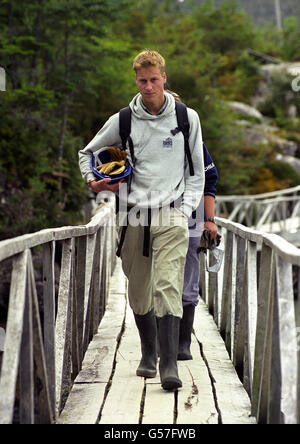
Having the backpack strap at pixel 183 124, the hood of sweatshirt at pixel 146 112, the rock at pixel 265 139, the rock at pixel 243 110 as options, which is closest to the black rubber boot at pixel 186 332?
the backpack strap at pixel 183 124

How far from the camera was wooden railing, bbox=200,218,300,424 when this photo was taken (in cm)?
235

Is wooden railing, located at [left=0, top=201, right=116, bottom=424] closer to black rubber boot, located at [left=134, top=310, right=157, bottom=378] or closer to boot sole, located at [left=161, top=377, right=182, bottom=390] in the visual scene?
black rubber boot, located at [left=134, top=310, right=157, bottom=378]

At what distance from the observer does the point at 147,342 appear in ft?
12.3

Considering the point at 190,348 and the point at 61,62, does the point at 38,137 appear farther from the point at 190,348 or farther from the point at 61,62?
the point at 190,348

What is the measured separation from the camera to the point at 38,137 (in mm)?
16203

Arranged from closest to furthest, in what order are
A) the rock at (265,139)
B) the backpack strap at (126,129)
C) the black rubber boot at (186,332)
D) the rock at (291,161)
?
the backpack strap at (126,129) < the black rubber boot at (186,332) < the rock at (291,161) < the rock at (265,139)

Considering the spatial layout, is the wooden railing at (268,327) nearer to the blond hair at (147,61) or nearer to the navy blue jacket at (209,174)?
the navy blue jacket at (209,174)

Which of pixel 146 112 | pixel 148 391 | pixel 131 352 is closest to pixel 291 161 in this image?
pixel 131 352

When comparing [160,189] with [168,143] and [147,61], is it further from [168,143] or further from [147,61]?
[147,61]

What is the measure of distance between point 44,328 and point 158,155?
1.08 m

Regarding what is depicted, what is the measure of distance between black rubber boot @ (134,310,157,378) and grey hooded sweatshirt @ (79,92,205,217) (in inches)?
24.9

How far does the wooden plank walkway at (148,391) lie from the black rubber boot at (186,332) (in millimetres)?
63

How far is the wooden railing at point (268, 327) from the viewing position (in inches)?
92.7
